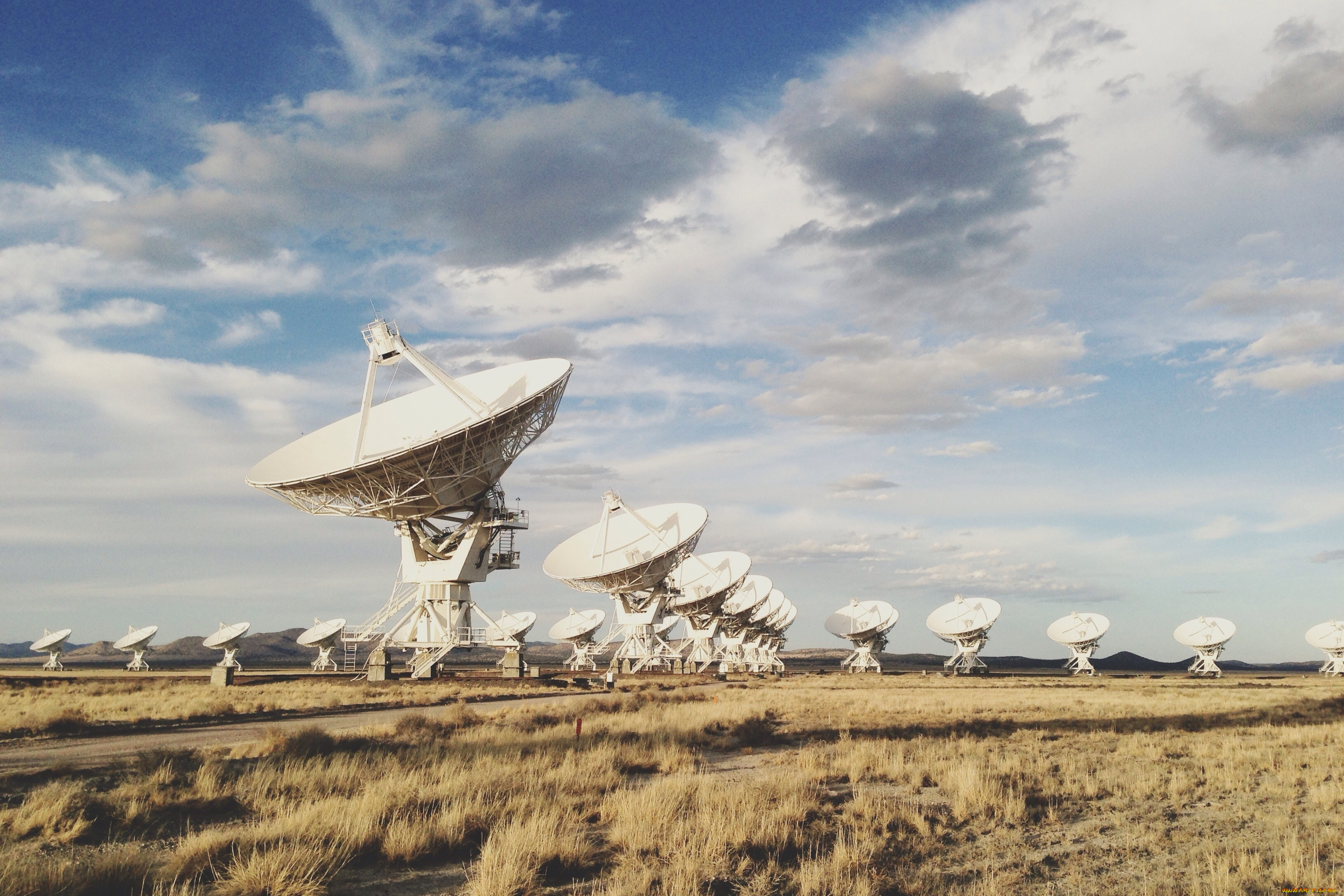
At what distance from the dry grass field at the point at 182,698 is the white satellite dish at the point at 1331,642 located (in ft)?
293

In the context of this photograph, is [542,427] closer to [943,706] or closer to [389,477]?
[389,477]

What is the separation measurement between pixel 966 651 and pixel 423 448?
67.2m

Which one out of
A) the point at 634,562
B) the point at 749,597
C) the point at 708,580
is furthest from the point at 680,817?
the point at 749,597

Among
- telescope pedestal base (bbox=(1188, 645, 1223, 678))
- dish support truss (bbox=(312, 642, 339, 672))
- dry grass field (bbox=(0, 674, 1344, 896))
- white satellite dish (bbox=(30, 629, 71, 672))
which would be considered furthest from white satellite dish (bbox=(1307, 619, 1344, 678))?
white satellite dish (bbox=(30, 629, 71, 672))

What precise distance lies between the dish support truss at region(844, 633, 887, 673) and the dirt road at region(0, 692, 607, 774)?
226 feet

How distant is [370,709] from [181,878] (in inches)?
764

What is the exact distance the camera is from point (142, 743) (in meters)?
15.6

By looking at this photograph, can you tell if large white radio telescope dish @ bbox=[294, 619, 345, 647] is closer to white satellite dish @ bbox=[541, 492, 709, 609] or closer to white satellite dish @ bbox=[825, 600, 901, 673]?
white satellite dish @ bbox=[541, 492, 709, 609]

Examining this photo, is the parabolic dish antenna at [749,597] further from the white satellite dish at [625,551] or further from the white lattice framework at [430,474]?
the white lattice framework at [430,474]

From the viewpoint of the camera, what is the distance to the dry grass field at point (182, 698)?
780 inches

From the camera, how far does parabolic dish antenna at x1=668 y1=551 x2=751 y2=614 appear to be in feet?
195

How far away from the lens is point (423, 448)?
98.2 feet

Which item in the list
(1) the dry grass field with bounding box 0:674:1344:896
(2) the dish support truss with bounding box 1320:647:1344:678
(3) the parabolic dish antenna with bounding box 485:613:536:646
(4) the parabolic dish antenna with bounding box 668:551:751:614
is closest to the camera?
(1) the dry grass field with bounding box 0:674:1344:896

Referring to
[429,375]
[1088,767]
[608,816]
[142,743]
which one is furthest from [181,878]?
[429,375]
